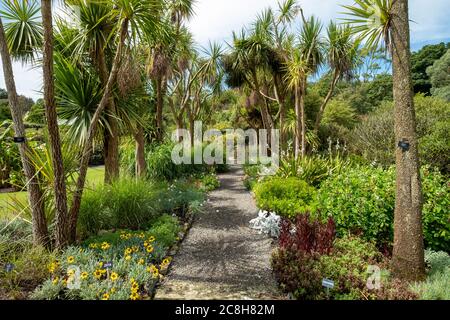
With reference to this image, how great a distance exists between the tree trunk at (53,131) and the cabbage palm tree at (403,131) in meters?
4.01

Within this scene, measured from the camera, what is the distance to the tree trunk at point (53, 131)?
3.70 m

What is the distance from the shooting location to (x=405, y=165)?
343 cm

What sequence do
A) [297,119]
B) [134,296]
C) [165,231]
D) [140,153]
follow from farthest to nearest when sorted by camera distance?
[297,119] < [140,153] < [165,231] < [134,296]

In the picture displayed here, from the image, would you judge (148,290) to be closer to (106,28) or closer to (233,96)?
(106,28)

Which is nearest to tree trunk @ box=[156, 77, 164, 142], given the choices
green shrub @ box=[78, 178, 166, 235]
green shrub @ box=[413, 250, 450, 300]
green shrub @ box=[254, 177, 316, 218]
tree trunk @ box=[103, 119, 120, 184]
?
tree trunk @ box=[103, 119, 120, 184]

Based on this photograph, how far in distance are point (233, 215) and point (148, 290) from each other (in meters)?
3.51

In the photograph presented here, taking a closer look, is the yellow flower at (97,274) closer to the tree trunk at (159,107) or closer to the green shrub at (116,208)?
the green shrub at (116,208)

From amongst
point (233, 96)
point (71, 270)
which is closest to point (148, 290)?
point (71, 270)

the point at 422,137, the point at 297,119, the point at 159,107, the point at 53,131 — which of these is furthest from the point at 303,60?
the point at 53,131

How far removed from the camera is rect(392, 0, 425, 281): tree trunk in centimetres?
337

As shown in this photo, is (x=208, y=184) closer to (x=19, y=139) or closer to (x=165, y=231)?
(x=165, y=231)

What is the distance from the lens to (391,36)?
3.44 metres

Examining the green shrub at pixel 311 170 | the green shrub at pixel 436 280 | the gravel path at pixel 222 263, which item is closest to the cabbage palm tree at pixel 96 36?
the gravel path at pixel 222 263

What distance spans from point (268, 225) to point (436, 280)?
2.60 metres
